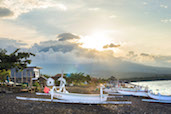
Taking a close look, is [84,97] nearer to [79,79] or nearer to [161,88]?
[79,79]

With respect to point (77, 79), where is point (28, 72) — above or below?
above

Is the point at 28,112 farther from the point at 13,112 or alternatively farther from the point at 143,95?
the point at 143,95

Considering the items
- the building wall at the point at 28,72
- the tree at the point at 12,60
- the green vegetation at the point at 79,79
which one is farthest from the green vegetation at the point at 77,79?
the tree at the point at 12,60

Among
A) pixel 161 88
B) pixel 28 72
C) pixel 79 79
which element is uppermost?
pixel 28 72

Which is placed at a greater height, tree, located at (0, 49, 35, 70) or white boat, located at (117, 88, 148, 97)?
tree, located at (0, 49, 35, 70)

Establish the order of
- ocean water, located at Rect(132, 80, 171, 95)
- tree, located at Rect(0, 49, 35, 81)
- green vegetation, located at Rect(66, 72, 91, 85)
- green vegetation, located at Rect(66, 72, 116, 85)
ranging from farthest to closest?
ocean water, located at Rect(132, 80, 171, 95), green vegetation, located at Rect(66, 72, 116, 85), green vegetation, located at Rect(66, 72, 91, 85), tree, located at Rect(0, 49, 35, 81)

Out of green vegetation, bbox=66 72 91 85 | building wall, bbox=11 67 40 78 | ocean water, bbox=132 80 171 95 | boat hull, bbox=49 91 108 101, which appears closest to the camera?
boat hull, bbox=49 91 108 101

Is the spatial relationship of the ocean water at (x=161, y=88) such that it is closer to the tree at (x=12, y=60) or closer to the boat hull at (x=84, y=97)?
the boat hull at (x=84, y=97)

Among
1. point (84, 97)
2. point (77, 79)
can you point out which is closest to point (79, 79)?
point (77, 79)

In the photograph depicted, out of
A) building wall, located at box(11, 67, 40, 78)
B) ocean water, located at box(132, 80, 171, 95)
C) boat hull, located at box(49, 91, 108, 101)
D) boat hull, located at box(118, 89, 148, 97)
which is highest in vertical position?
building wall, located at box(11, 67, 40, 78)

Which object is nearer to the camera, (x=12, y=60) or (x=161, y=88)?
(x=12, y=60)

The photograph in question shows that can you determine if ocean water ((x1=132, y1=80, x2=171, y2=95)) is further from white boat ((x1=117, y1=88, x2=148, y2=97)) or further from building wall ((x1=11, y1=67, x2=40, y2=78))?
building wall ((x1=11, y1=67, x2=40, y2=78))

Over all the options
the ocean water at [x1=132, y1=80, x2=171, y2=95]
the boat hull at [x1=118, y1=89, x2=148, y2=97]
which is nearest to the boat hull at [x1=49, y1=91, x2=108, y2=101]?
the boat hull at [x1=118, y1=89, x2=148, y2=97]

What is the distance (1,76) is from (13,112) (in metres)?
14.2
